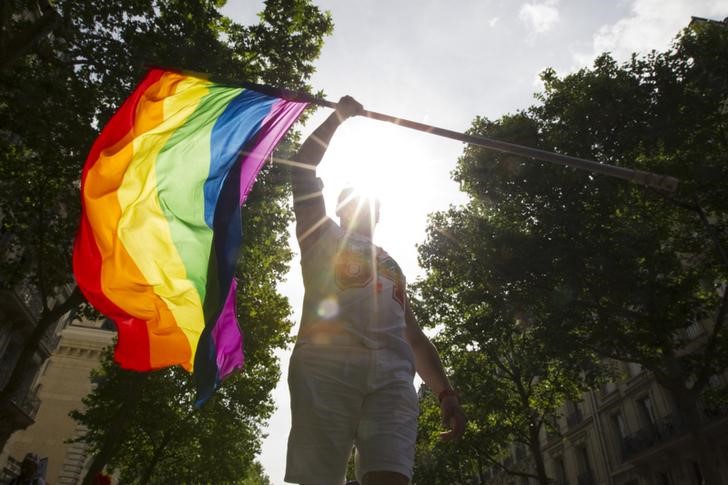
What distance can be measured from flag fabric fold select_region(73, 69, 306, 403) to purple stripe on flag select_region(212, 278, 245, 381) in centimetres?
1

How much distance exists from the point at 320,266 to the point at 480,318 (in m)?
16.2

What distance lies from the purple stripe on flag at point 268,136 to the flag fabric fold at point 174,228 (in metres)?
0.01

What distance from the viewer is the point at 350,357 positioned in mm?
2598

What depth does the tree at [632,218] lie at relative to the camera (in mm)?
15227

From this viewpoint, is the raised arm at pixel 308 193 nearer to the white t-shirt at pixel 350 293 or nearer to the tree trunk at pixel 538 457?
the white t-shirt at pixel 350 293

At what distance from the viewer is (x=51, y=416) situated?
37219 mm

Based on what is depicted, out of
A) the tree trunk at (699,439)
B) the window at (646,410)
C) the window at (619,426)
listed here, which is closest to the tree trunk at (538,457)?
the window at (646,410)

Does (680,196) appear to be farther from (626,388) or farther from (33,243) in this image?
(33,243)

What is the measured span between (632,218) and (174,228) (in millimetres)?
16762

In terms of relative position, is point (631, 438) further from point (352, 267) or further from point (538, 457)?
point (352, 267)

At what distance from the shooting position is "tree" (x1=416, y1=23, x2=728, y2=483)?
15.2m

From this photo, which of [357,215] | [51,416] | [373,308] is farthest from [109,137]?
[51,416]

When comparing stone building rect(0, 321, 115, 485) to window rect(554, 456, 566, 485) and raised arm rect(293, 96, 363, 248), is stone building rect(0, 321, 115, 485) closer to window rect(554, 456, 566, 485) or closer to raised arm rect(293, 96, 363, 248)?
window rect(554, 456, 566, 485)

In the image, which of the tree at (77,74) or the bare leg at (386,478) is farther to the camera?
the tree at (77,74)
